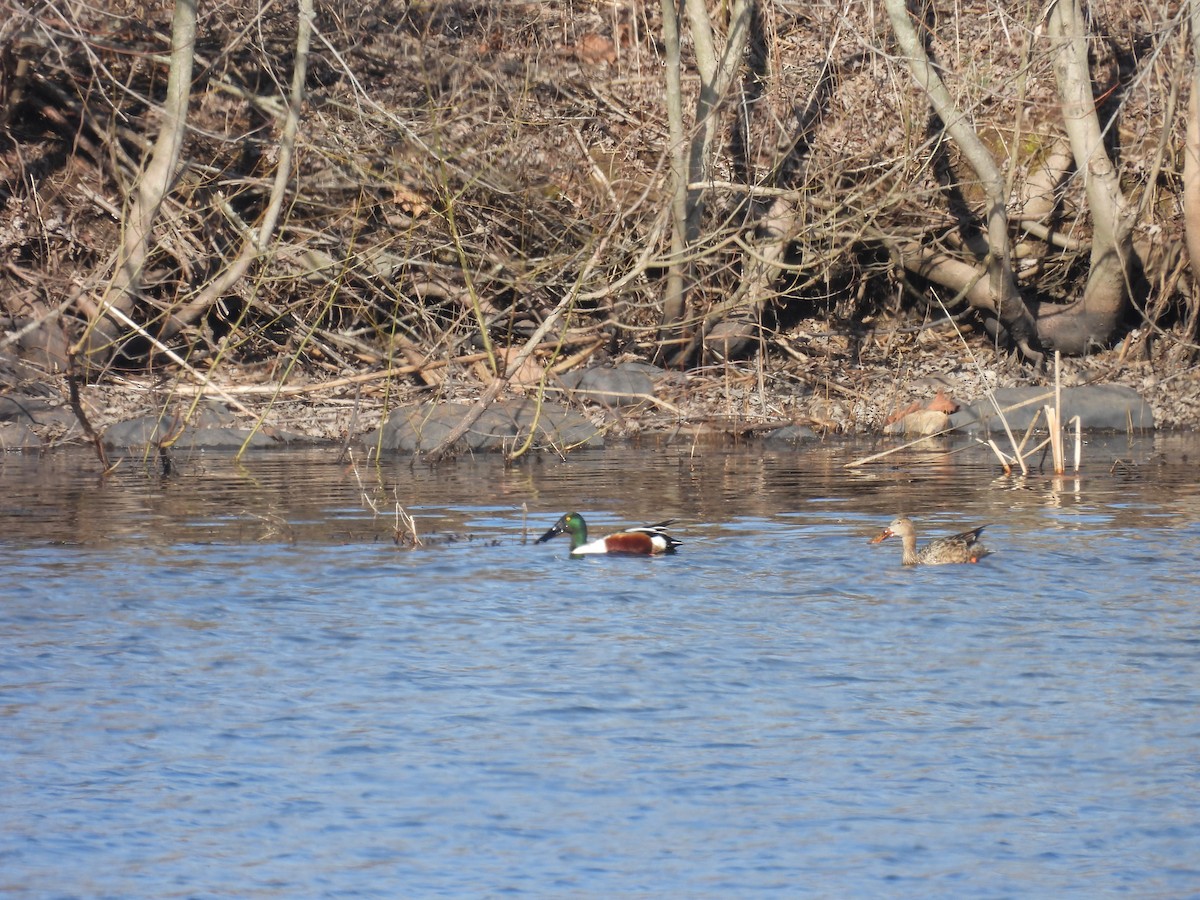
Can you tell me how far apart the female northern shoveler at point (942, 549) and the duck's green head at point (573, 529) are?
201 centimetres

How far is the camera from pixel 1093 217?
65.1 feet

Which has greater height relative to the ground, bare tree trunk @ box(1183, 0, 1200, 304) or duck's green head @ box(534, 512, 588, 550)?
bare tree trunk @ box(1183, 0, 1200, 304)

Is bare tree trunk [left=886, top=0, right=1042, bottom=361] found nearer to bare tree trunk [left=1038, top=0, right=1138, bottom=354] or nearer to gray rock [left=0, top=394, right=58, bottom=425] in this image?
bare tree trunk [left=1038, top=0, right=1138, bottom=354]

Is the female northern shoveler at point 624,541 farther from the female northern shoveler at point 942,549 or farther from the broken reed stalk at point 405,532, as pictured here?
the female northern shoveler at point 942,549

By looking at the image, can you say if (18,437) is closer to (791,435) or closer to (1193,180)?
(791,435)

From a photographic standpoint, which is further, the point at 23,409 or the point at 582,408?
the point at 582,408

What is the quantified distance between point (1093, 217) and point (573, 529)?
11355 mm

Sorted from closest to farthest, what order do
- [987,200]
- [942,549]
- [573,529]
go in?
[942,549]
[573,529]
[987,200]

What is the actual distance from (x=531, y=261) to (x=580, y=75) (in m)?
4.64

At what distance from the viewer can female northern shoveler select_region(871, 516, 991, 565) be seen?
32.9 feet

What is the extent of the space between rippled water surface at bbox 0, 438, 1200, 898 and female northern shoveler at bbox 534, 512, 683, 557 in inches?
4.3

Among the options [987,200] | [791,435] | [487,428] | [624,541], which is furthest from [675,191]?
[624,541]

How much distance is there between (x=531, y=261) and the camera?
1942 centimetres

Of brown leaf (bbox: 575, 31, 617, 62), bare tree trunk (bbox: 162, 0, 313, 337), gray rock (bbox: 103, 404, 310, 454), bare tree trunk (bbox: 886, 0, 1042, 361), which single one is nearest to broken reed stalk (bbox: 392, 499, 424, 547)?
gray rock (bbox: 103, 404, 310, 454)
